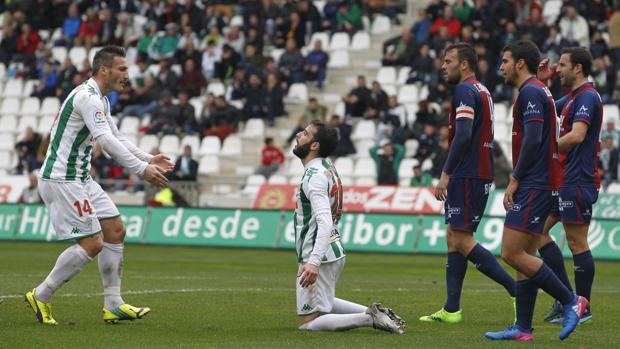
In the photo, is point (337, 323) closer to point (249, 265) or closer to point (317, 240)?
point (317, 240)

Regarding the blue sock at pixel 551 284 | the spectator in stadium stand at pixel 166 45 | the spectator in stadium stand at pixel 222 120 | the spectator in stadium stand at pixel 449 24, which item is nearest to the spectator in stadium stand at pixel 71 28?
the spectator in stadium stand at pixel 166 45

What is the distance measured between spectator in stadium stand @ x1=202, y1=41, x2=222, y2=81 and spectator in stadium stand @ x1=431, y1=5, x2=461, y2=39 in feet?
22.3

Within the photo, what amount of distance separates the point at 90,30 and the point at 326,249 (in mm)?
→ 29765

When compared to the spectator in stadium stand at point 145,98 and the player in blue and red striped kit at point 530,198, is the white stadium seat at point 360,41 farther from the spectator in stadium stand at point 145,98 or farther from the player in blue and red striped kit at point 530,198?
the player in blue and red striped kit at point 530,198

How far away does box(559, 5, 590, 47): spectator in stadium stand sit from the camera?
30.4m

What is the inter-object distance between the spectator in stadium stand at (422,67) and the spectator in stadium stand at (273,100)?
355 centimetres

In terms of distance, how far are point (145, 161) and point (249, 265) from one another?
31.5ft

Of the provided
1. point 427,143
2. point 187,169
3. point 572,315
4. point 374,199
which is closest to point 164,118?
point 187,169

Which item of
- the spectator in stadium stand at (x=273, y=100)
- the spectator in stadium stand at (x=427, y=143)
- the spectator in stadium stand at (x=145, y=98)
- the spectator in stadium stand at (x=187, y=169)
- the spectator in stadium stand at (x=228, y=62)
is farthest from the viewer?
the spectator in stadium stand at (x=145, y=98)

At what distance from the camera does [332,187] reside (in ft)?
34.5

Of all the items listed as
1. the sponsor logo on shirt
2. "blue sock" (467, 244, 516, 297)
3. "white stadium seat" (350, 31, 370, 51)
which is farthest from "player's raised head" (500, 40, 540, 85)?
"white stadium seat" (350, 31, 370, 51)

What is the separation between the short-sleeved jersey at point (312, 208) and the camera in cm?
1041

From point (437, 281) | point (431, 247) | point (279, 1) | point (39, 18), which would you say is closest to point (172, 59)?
point (279, 1)

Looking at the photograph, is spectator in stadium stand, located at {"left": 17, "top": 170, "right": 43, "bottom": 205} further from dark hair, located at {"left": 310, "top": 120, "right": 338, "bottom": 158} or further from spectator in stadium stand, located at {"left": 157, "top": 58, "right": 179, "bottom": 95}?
dark hair, located at {"left": 310, "top": 120, "right": 338, "bottom": 158}
